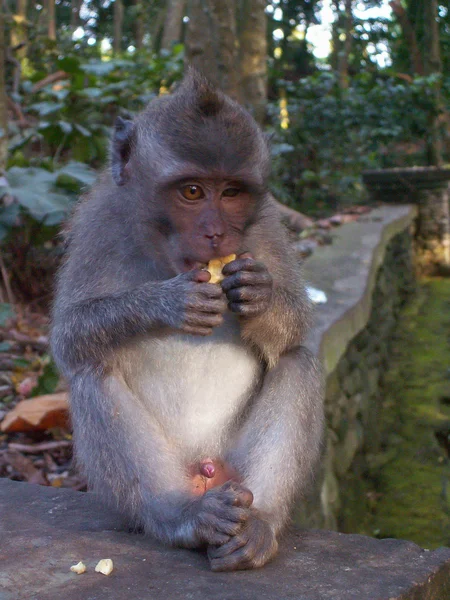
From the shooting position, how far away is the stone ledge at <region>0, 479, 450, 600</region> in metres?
2.06

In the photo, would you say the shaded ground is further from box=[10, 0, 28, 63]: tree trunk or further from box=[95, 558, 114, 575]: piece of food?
box=[10, 0, 28, 63]: tree trunk

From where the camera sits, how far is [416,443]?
18.7 ft

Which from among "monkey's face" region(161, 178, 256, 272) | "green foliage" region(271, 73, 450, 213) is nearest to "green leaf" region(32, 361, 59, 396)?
"monkey's face" region(161, 178, 256, 272)

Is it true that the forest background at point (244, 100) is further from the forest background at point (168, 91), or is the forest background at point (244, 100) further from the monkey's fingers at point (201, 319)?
the monkey's fingers at point (201, 319)


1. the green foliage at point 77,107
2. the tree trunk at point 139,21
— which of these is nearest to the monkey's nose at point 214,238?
the green foliage at point 77,107

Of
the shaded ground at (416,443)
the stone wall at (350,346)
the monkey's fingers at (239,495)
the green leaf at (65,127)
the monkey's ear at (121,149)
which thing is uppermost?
the monkey's ear at (121,149)

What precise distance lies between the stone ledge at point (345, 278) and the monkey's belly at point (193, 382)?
3.55 feet

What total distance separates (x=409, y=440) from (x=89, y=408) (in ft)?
12.1

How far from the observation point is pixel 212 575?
220 cm

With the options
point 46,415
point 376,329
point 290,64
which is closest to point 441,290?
point 376,329

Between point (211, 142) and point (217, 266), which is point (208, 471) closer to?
point (217, 266)

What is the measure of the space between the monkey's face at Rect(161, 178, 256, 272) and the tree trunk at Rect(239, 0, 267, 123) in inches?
224

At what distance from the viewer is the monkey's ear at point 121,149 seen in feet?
9.20

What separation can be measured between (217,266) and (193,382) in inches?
16.1
